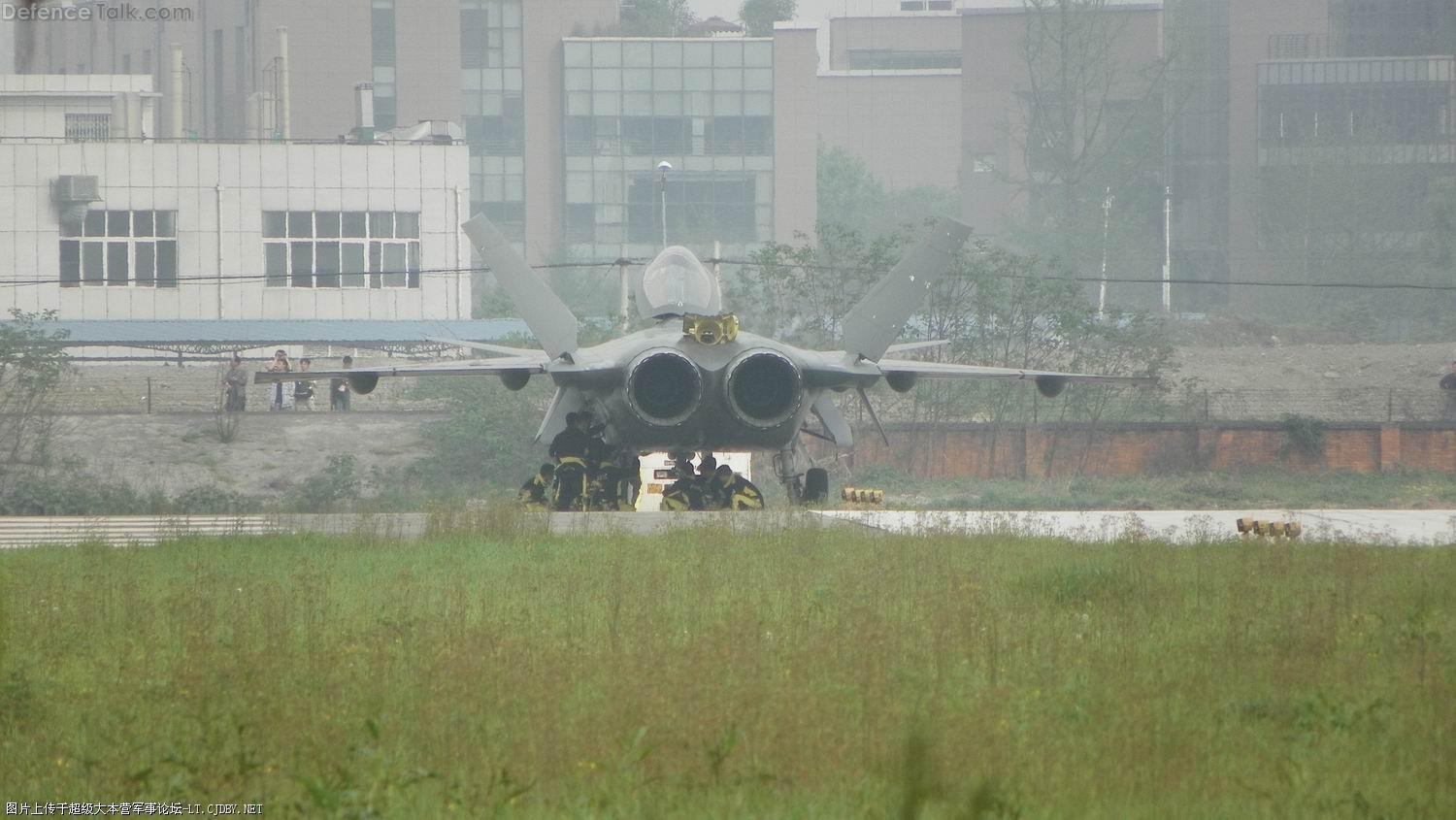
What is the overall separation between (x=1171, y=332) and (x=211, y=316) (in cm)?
3489

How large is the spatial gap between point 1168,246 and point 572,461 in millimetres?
55956

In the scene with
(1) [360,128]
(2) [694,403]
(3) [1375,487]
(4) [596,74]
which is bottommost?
(3) [1375,487]

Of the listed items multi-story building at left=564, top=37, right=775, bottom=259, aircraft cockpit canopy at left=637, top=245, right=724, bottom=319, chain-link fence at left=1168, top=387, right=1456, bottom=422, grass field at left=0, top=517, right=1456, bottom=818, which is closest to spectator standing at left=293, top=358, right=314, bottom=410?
aircraft cockpit canopy at left=637, top=245, right=724, bottom=319

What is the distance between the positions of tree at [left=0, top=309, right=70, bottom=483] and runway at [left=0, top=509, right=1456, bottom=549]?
982 cm

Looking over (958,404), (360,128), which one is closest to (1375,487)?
(958,404)

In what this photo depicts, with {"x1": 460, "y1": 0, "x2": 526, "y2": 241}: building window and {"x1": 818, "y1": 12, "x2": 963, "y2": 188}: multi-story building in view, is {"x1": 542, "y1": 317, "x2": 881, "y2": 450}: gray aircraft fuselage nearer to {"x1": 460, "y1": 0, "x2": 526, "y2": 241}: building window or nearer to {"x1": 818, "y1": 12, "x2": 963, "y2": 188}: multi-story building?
{"x1": 460, "y1": 0, "x2": 526, "y2": 241}: building window

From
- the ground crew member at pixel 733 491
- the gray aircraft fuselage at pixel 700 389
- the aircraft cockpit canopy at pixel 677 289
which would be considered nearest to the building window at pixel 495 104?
the aircraft cockpit canopy at pixel 677 289

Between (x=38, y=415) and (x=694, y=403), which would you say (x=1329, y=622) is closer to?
(x=694, y=403)

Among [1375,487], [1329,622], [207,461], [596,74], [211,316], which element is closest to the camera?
[1329,622]

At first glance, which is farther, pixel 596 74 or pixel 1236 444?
pixel 596 74

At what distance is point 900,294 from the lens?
73.3 feet

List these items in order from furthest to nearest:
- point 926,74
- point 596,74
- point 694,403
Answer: point 926,74, point 596,74, point 694,403

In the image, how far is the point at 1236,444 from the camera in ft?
111

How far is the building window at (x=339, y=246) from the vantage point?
5678 centimetres
